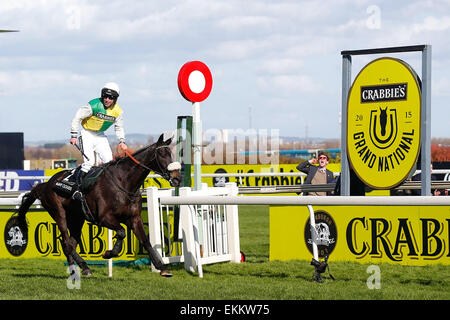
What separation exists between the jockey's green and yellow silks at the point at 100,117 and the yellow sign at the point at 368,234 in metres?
2.32

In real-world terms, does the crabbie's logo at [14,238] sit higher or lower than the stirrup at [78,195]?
lower

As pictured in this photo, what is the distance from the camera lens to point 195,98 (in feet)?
30.4

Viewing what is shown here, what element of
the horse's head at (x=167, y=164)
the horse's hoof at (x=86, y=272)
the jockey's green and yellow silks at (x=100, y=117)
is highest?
the jockey's green and yellow silks at (x=100, y=117)

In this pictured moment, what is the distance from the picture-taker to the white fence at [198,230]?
870cm

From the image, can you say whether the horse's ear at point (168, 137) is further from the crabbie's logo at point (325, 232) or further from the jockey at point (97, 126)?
the crabbie's logo at point (325, 232)

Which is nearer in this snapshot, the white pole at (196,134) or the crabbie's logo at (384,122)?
the crabbie's logo at (384,122)

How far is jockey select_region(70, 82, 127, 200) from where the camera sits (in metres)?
8.80

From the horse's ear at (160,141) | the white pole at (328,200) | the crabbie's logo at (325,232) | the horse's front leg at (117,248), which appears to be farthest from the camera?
the crabbie's logo at (325,232)

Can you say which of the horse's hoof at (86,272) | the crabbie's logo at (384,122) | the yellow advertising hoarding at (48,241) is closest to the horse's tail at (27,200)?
the yellow advertising hoarding at (48,241)

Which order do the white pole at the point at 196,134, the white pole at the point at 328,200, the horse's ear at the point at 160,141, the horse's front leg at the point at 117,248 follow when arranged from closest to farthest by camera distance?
the white pole at the point at 328,200 → the horse's front leg at the point at 117,248 → the horse's ear at the point at 160,141 → the white pole at the point at 196,134

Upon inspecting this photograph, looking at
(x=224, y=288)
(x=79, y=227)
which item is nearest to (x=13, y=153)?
(x=79, y=227)
